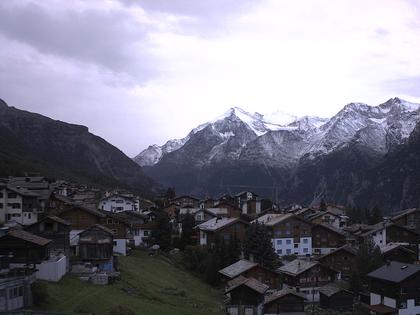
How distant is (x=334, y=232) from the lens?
72.7m

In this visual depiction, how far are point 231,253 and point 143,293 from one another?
22.4 meters

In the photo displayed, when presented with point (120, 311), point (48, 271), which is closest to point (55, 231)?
point (48, 271)

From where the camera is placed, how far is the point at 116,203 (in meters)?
86.9

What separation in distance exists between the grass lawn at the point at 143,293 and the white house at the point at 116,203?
97.3ft

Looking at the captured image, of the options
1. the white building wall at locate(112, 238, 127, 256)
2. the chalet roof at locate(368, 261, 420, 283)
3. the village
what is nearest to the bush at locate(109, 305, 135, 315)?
the village

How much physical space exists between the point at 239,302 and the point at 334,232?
32.2 metres

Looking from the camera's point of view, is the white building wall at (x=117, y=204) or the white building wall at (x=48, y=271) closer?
the white building wall at (x=48, y=271)

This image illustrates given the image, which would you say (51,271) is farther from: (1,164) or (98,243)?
(1,164)

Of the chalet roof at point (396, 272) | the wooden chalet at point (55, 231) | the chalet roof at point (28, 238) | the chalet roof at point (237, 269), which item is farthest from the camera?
the chalet roof at point (237, 269)

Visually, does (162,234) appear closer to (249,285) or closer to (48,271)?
(249,285)

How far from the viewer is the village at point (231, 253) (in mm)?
36094

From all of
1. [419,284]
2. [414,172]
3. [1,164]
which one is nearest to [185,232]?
[419,284]

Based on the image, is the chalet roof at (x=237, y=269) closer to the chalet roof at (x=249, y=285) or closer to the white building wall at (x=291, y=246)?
the chalet roof at (x=249, y=285)

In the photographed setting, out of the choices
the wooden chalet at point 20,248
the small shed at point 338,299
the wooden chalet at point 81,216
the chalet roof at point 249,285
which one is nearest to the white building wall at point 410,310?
the small shed at point 338,299
